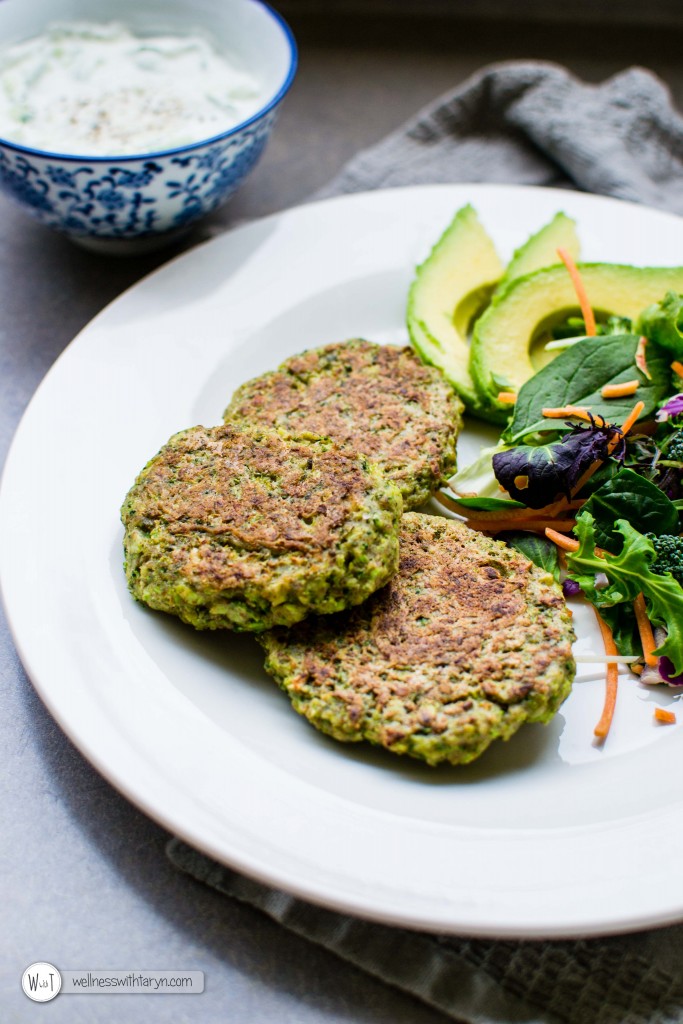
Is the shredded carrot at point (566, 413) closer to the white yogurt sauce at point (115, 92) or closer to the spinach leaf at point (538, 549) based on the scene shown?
the spinach leaf at point (538, 549)

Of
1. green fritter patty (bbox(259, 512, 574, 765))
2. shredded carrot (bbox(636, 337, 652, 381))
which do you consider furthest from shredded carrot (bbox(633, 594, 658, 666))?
shredded carrot (bbox(636, 337, 652, 381))

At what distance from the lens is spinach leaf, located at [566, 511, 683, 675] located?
308cm

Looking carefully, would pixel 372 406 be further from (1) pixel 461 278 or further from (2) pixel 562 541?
(1) pixel 461 278

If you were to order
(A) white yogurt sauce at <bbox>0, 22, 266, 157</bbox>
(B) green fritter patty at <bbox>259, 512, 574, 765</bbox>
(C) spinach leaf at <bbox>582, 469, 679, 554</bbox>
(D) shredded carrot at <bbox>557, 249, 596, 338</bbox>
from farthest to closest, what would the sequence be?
(A) white yogurt sauce at <bbox>0, 22, 266, 157</bbox>
(D) shredded carrot at <bbox>557, 249, 596, 338</bbox>
(C) spinach leaf at <bbox>582, 469, 679, 554</bbox>
(B) green fritter patty at <bbox>259, 512, 574, 765</bbox>

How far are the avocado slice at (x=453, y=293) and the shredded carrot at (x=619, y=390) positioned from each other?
540 millimetres

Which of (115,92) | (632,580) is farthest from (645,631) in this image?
(115,92)

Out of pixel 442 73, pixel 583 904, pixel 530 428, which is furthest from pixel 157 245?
pixel 583 904

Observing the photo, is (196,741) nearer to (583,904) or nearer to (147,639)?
(147,639)

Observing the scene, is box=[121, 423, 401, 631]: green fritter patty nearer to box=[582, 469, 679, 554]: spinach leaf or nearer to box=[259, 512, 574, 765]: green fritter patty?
box=[259, 512, 574, 765]: green fritter patty

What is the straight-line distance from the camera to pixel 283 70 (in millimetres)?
4738

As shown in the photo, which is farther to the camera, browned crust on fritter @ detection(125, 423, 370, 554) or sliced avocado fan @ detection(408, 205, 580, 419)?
sliced avocado fan @ detection(408, 205, 580, 419)

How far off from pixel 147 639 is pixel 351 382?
1343 millimetres

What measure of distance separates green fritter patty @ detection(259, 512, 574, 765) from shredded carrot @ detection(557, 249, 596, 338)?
125 cm

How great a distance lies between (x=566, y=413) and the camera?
3604 millimetres
